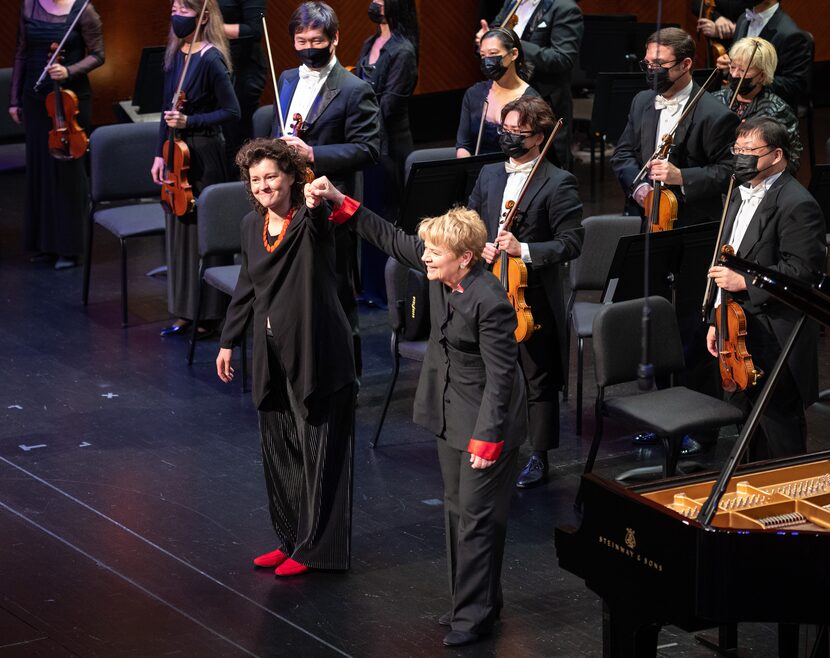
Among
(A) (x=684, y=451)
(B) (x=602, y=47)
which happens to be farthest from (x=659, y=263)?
(B) (x=602, y=47)

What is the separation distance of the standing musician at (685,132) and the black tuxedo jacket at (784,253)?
826mm

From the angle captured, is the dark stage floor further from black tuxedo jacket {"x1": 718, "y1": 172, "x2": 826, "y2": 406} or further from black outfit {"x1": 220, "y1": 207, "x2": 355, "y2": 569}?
black tuxedo jacket {"x1": 718, "y1": 172, "x2": 826, "y2": 406}

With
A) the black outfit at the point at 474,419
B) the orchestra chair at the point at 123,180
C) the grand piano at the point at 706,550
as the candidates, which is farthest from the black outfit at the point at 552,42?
the grand piano at the point at 706,550

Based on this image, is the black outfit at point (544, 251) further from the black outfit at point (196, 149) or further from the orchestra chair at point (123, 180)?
the orchestra chair at point (123, 180)

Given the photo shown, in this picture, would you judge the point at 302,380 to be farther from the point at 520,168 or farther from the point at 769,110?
the point at 769,110

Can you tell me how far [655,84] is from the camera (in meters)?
6.04

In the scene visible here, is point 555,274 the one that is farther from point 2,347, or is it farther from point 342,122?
point 2,347

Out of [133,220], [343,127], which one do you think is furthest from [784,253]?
[133,220]

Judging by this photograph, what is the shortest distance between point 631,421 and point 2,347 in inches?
131

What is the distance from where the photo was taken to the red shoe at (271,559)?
4824 millimetres

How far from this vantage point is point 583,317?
607 cm

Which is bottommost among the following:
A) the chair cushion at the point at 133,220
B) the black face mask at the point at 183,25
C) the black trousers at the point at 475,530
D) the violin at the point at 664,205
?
the black trousers at the point at 475,530

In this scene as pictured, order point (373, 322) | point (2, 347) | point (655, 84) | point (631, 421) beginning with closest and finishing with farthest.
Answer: point (631, 421), point (655, 84), point (2, 347), point (373, 322)

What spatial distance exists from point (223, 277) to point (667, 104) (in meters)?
2.12
